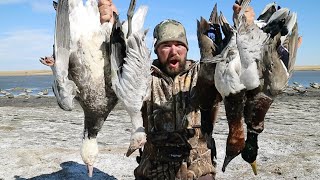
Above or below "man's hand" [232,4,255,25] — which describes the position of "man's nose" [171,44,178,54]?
below

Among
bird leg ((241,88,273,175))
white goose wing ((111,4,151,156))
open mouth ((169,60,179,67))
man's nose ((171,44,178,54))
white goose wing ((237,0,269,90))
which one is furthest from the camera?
open mouth ((169,60,179,67))

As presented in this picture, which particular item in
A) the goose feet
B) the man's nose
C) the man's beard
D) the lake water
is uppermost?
the man's nose

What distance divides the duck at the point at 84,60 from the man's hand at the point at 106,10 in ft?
0.15

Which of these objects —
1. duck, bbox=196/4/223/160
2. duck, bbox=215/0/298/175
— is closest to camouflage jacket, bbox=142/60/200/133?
duck, bbox=196/4/223/160

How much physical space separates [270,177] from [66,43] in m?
4.38

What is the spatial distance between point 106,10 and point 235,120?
5.56ft

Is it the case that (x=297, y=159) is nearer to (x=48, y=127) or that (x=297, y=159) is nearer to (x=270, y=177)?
(x=270, y=177)

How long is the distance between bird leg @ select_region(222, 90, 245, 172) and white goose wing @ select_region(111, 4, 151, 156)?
85 cm

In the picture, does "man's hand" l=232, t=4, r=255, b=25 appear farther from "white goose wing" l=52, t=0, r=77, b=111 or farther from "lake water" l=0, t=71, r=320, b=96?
"lake water" l=0, t=71, r=320, b=96

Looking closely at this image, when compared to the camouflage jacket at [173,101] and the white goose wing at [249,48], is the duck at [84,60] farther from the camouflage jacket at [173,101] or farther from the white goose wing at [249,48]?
the white goose wing at [249,48]

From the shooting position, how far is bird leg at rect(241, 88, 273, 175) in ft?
12.1

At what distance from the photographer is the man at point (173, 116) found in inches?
182

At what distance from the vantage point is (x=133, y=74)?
4145 mm

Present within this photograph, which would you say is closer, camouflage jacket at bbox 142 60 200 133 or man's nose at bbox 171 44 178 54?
man's nose at bbox 171 44 178 54
